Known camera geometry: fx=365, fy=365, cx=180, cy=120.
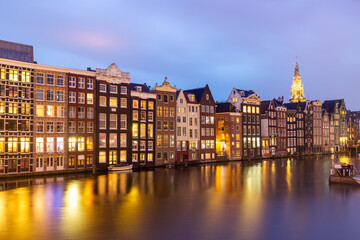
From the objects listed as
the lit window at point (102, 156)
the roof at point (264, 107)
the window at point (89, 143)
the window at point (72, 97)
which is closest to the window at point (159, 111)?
the lit window at point (102, 156)

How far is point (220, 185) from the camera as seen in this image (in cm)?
5519

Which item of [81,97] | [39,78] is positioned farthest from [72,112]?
[39,78]

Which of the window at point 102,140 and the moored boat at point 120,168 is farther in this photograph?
the window at point 102,140

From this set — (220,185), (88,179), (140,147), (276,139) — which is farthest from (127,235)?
(276,139)

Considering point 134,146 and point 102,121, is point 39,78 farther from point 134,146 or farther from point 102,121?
point 134,146

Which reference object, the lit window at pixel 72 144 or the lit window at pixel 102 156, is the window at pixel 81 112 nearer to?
the lit window at pixel 72 144

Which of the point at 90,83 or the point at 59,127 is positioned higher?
the point at 90,83

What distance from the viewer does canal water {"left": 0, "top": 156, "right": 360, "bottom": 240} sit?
2967cm

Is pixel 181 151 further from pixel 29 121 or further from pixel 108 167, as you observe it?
pixel 29 121

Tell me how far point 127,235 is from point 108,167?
46952 millimetres

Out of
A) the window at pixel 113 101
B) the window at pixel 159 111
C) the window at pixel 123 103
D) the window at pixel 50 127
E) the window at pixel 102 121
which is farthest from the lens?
the window at pixel 159 111

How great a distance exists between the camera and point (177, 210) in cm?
3775

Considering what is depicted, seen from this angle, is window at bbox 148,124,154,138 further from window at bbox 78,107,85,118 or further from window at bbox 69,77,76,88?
window at bbox 69,77,76,88

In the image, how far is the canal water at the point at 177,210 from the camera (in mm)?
29672
